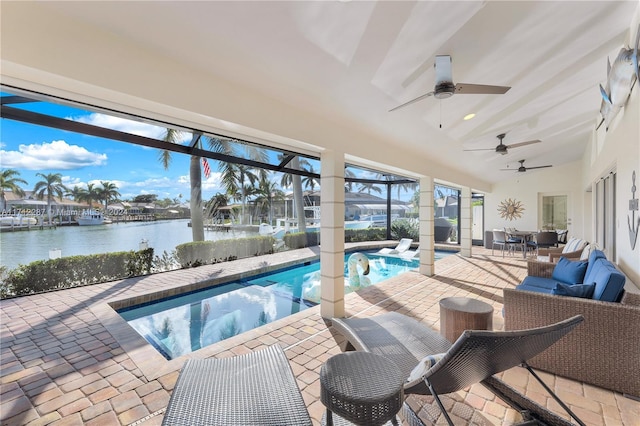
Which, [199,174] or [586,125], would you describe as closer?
[586,125]

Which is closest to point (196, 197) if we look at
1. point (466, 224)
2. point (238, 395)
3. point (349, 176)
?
point (349, 176)

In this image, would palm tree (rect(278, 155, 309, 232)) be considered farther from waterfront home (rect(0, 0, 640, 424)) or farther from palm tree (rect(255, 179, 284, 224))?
waterfront home (rect(0, 0, 640, 424))

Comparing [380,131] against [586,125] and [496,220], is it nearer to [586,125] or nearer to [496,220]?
[586,125]

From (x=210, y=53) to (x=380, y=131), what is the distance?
2714mm

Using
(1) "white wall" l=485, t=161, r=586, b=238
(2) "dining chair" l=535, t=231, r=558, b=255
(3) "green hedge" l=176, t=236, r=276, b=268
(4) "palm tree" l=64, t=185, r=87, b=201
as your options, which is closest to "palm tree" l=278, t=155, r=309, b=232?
(3) "green hedge" l=176, t=236, r=276, b=268

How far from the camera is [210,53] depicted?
7.21 ft

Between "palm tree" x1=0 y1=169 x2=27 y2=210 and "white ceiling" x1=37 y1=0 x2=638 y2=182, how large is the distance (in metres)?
5.93

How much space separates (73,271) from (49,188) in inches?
75.3

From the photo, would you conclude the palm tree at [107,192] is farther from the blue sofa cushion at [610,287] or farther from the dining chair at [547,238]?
the dining chair at [547,238]

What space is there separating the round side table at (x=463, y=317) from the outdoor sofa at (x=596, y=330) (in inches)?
14.7

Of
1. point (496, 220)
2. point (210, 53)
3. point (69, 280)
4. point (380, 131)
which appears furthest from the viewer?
point (496, 220)

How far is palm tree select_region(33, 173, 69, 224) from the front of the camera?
5.86m

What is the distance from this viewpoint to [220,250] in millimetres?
8414

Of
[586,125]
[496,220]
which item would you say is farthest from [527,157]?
[496,220]
